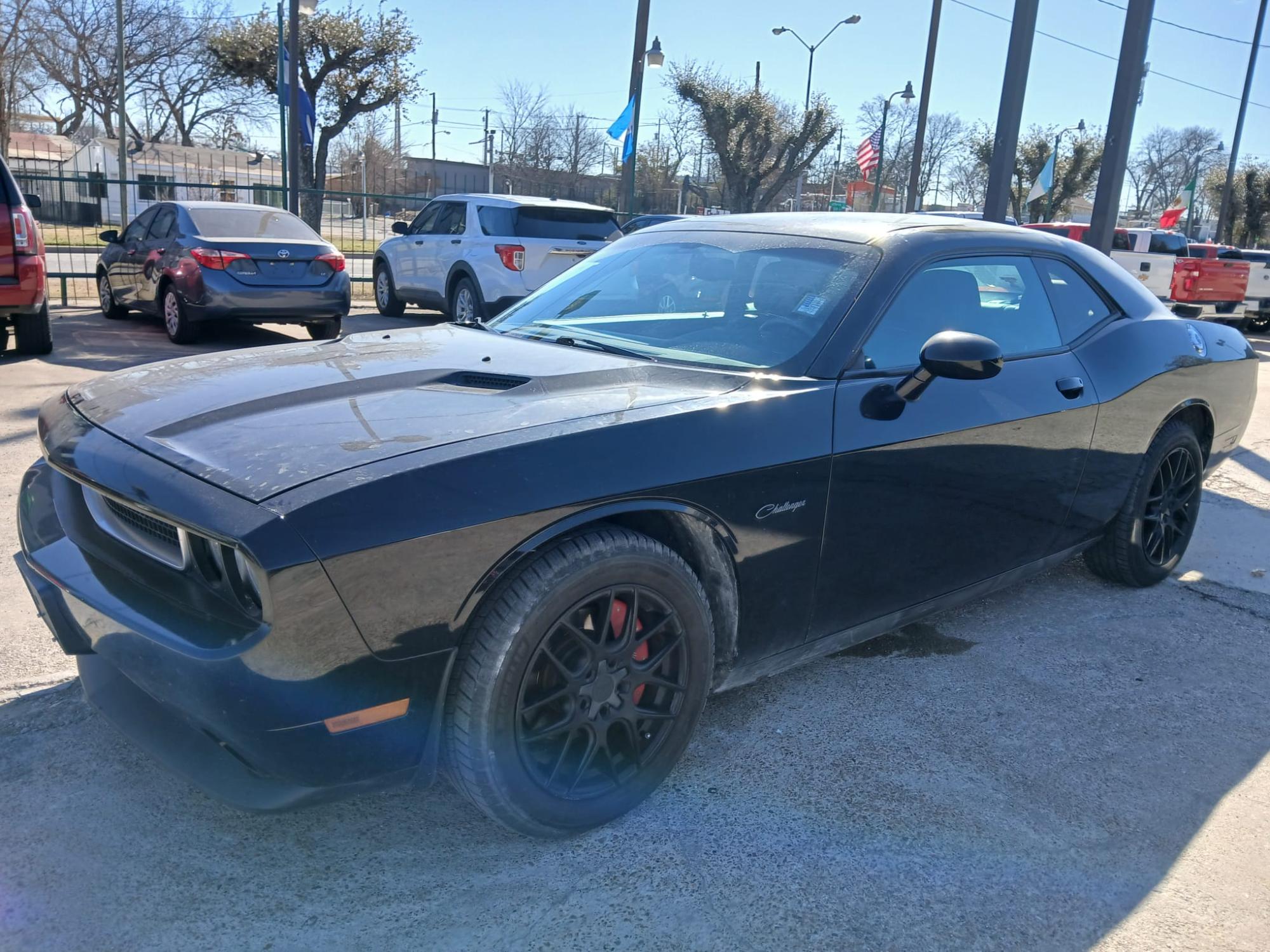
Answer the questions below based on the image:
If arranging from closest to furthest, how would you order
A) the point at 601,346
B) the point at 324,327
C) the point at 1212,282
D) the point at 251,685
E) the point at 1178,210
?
the point at 251,685 → the point at 601,346 → the point at 324,327 → the point at 1212,282 → the point at 1178,210

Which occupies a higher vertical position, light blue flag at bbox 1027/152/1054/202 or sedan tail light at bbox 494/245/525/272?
light blue flag at bbox 1027/152/1054/202

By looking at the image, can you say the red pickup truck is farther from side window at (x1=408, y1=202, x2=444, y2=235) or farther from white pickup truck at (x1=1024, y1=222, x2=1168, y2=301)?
side window at (x1=408, y1=202, x2=444, y2=235)

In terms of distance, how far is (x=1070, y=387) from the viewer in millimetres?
3654

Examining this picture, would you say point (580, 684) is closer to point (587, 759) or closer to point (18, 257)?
point (587, 759)

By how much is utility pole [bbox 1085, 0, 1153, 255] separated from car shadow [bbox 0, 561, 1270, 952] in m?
8.64

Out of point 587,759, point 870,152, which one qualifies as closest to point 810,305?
point 587,759

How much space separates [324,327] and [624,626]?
8.65 meters

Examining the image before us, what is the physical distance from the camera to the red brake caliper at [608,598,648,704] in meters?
2.42

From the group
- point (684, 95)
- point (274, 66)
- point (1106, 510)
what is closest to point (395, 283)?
point (1106, 510)

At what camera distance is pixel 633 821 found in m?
2.59

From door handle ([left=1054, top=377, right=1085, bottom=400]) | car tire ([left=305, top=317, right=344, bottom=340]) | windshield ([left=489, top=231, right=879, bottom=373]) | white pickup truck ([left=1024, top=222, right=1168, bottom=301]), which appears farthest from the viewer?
white pickup truck ([left=1024, top=222, right=1168, bottom=301])

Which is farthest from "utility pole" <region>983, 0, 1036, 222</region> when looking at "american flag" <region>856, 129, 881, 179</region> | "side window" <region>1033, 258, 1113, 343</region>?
"american flag" <region>856, 129, 881, 179</region>

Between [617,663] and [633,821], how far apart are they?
0.46 meters

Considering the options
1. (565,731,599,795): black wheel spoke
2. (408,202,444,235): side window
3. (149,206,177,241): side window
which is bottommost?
(565,731,599,795): black wheel spoke
